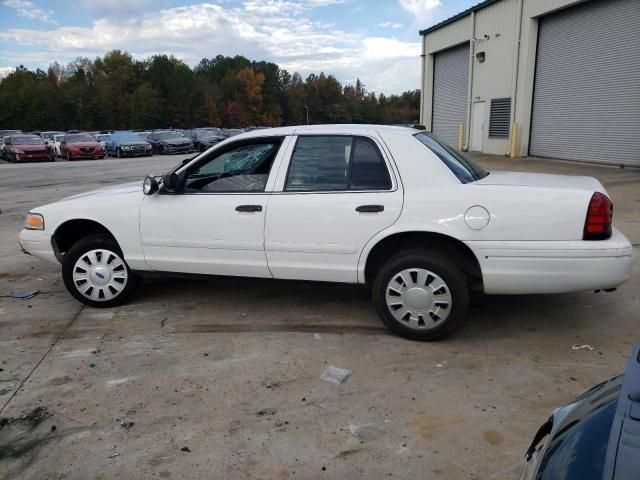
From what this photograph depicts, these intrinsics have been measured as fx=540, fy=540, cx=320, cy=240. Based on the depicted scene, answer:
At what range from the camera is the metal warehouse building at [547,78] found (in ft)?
54.5

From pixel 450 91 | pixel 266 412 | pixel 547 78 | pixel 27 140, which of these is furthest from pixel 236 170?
pixel 27 140

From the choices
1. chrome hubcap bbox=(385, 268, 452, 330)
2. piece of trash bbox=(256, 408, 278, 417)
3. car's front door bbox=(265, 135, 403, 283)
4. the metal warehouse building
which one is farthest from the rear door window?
the metal warehouse building

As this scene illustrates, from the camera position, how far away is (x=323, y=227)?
4.22 m

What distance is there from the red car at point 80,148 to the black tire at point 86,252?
26.9 metres

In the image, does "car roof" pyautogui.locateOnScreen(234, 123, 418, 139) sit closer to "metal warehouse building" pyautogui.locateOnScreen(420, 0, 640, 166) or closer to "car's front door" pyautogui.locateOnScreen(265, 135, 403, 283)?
"car's front door" pyautogui.locateOnScreen(265, 135, 403, 283)

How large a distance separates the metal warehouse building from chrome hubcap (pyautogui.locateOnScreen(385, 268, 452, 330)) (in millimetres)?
15203

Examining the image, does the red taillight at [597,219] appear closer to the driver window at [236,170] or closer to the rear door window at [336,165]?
the rear door window at [336,165]

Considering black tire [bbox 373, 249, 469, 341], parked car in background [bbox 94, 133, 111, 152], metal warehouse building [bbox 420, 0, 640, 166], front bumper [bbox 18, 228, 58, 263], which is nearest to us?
black tire [bbox 373, 249, 469, 341]

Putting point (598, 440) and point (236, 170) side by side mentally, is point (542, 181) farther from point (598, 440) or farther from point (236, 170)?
point (598, 440)

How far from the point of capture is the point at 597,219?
377cm

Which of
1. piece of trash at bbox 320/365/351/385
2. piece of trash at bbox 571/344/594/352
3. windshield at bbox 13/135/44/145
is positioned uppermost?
windshield at bbox 13/135/44/145

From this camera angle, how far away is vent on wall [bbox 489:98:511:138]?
22.4 meters

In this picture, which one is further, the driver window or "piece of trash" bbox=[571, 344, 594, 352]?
the driver window

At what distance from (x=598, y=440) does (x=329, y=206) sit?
2892 millimetres
